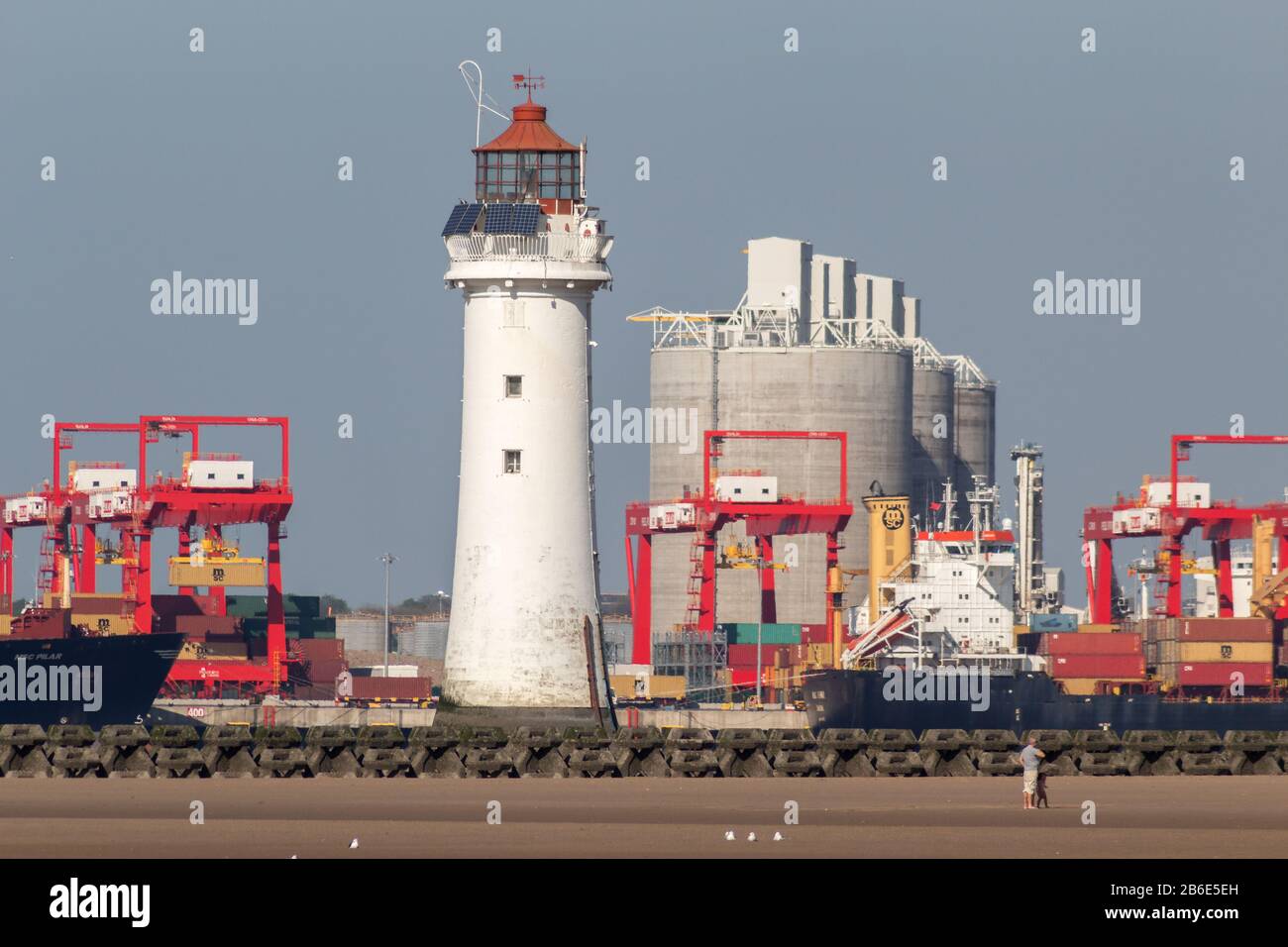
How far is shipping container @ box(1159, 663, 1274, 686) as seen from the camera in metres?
95.9

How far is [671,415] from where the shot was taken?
14988 centimetres

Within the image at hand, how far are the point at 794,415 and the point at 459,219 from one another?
96509 mm

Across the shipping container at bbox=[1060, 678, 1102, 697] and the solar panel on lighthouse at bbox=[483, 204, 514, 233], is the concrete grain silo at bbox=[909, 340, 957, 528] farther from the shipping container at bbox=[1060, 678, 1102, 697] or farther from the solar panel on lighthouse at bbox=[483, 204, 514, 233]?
the solar panel on lighthouse at bbox=[483, 204, 514, 233]

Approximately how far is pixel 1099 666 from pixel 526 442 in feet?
174

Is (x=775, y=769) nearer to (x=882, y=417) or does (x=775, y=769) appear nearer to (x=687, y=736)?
(x=687, y=736)

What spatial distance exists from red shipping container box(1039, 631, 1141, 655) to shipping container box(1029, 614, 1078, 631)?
11.0 metres

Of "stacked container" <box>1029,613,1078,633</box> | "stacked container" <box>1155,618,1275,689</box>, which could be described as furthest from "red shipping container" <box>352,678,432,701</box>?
"stacked container" <box>1155,618,1275,689</box>

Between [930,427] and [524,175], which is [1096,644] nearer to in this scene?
[524,175]

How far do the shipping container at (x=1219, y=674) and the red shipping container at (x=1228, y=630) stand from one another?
3.72 feet

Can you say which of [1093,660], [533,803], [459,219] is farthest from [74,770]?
[1093,660]

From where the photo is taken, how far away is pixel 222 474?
9562cm

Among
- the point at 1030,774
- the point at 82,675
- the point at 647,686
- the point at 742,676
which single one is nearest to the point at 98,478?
the point at 82,675

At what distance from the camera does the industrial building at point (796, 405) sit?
145 meters

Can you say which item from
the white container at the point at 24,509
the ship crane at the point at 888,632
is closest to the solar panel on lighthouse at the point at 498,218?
the ship crane at the point at 888,632
